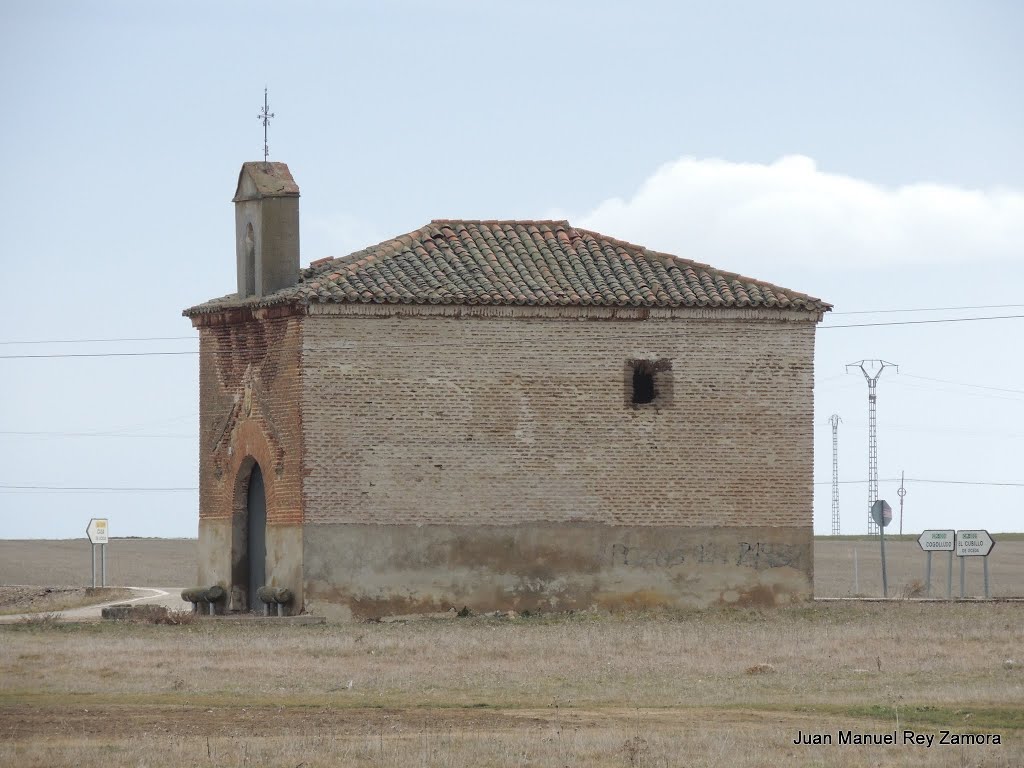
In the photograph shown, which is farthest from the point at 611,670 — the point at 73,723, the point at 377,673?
the point at 73,723

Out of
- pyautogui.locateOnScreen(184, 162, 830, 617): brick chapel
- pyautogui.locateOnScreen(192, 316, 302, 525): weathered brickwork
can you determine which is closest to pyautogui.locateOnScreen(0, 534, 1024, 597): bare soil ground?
pyautogui.locateOnScreen(184, 162, 830, 617): brick chapel

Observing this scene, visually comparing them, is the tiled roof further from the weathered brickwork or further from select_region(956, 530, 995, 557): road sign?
select_region(956, 530, 995, 557): road sign

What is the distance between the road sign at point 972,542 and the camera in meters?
33.8

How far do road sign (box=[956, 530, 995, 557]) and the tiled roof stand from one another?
635 cm

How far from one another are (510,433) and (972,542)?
989 centimetres

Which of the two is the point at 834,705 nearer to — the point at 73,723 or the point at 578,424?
the point at 73,723

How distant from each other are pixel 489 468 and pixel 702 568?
3862 mm

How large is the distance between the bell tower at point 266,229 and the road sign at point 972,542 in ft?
43.3

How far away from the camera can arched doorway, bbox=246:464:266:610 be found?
30938mm

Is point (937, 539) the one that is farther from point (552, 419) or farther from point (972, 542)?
point (552, 419)

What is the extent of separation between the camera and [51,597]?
125 feet

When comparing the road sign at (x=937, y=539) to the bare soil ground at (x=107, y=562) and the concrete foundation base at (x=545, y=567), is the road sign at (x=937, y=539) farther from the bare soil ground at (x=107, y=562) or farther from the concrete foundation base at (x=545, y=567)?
the bare soil ground at (x=107, y=562)

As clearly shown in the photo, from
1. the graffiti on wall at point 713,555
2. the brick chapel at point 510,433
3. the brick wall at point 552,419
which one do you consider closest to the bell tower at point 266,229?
the brick chapel at point 510,433

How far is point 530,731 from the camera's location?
16812mm
